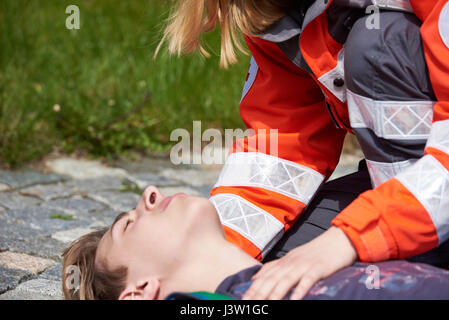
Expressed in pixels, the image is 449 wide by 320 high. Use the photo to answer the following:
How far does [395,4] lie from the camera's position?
5.47ft

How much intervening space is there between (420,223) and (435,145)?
7.6 inches

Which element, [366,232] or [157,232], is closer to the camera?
[366,232]

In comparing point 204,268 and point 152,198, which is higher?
point 152,198

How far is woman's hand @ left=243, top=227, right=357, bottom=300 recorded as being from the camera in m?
1.45

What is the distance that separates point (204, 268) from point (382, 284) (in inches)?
18.6

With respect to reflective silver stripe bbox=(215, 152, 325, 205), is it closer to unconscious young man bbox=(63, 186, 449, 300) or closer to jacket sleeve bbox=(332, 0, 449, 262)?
unconscious young man bbox=(63, 186, 449, 300)

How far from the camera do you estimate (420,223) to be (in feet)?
4.83

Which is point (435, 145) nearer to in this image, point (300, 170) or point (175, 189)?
point (300, 170)

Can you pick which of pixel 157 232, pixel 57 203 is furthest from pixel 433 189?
pixel 57 203

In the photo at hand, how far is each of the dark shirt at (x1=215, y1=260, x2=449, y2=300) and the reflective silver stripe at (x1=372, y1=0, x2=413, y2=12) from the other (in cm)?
67

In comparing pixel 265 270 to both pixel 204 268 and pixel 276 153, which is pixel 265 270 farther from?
pixel 276 153

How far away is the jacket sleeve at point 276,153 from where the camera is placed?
1.99 m

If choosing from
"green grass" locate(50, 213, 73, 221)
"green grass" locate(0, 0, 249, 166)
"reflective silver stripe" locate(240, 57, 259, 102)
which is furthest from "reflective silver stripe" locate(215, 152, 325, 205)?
"green grass" locate(0, 0, 249, 166)
